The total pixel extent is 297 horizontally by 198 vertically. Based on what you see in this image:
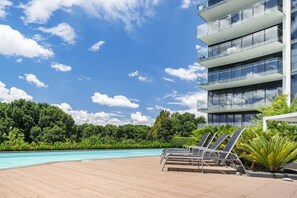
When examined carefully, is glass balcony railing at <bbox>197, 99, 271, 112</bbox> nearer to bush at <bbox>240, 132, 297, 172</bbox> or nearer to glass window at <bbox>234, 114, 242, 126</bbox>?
glass window at <bbox>234, 114, 242, 126</bbox>

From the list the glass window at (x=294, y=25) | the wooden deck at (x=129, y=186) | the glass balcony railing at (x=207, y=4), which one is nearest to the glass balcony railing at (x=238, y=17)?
the glass window at (x=294, y=25)

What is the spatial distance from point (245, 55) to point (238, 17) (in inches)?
138

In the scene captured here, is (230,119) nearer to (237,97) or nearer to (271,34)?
(237,97)

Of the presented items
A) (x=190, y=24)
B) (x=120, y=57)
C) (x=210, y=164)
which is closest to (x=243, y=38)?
(x=190, y=24)

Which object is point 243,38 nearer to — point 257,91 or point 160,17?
point 257,91

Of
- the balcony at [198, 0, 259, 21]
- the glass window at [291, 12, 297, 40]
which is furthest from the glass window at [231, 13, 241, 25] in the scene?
the glass window at [291, 12, 297, 40]

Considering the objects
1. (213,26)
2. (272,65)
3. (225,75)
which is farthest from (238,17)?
(272,65)

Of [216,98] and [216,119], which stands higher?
[216,98]

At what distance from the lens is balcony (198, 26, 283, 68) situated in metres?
26.3

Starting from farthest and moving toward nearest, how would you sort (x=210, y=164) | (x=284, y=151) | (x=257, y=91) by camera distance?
(x=257, y=91)
(x=210, y=164)
(x=284, y=151)

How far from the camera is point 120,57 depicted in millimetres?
51062

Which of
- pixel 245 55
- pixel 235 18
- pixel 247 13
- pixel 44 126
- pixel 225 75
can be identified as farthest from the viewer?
pixel 44 126

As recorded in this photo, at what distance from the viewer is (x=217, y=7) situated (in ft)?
103

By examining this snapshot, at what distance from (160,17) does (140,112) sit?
14.9m
